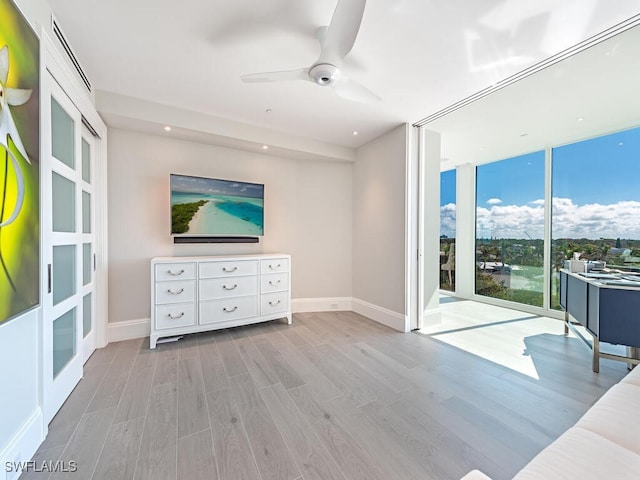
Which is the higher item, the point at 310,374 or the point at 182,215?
the point at 182,215

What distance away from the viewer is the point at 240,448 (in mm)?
1408

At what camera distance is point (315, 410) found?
5.65ft

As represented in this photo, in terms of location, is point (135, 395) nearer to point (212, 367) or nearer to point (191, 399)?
point (191, 399)

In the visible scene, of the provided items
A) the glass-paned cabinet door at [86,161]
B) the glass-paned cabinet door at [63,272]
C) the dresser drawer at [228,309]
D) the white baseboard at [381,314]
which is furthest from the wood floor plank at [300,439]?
the glass-paned cabinet door at [86,161]

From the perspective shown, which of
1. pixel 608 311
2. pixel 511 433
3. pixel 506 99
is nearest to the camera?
pixel 511 433

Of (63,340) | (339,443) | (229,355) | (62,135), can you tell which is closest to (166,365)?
(229,355)

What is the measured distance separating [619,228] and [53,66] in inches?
232

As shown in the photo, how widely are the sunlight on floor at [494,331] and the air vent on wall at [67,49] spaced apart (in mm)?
4185

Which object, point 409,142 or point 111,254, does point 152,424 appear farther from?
point 409,142

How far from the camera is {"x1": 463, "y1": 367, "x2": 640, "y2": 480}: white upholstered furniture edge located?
736 millimetres

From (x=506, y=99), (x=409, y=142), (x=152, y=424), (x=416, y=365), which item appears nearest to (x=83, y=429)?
(x=152, y=424)

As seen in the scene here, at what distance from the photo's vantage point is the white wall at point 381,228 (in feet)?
10.8

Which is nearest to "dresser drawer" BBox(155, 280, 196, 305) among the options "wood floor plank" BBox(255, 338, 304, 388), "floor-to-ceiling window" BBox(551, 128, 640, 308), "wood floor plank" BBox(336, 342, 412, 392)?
"wood floor plank" BBox(255, 338, 304, 388)

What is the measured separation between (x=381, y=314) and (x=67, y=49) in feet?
13.1
